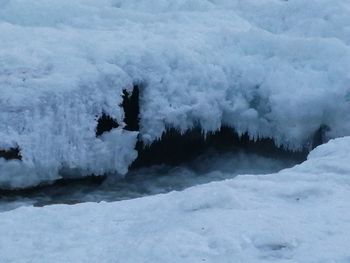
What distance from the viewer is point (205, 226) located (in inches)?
137

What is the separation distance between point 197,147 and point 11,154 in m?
2.61

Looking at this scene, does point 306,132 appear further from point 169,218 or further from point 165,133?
point 169,218

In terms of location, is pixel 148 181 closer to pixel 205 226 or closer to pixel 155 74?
pixel 155 74

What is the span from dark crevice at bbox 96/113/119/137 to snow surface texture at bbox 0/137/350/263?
263 cm

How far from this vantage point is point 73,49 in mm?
7031

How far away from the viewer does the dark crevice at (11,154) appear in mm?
6219

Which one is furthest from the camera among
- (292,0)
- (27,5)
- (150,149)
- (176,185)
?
(292,0)

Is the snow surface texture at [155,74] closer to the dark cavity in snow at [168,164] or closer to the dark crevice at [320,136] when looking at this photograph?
the dark crevice at [320,136]

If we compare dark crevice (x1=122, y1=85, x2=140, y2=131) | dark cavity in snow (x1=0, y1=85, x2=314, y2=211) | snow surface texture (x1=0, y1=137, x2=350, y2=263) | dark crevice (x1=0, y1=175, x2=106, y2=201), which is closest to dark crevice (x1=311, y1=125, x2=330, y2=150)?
dark cavity in snow (x1=0, y1=85, x2=314, y2=211)

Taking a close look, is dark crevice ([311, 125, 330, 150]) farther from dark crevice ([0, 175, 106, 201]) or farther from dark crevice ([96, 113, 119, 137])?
dark crevice ([0, 175, 106, 201])

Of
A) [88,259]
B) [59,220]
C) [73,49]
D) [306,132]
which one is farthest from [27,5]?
[88,259]

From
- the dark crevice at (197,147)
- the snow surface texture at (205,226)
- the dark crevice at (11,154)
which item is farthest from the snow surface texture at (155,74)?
the snow surface texture at (205,226)

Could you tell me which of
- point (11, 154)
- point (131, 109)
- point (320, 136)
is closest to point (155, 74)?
point (131, 109)

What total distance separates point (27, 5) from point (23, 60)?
1.99 meters
